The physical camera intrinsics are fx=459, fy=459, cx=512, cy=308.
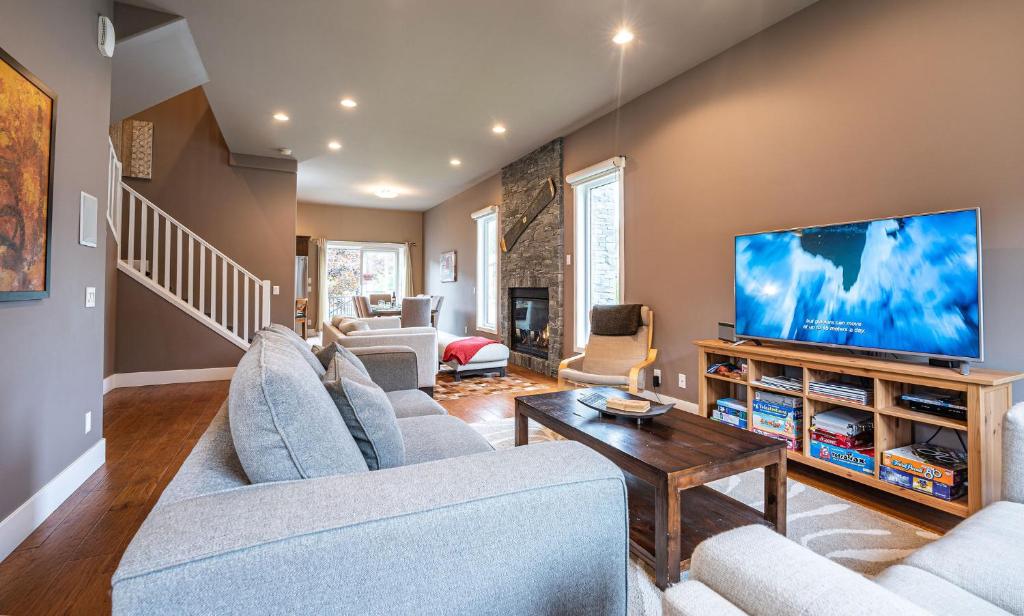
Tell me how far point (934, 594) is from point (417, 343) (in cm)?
379

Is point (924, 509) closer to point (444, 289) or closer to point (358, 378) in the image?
point (358, 378)

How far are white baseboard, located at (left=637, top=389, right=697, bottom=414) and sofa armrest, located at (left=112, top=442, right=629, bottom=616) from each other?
105 inches

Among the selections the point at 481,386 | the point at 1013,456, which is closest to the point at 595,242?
the point at 481,386

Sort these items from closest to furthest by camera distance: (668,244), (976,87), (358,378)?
(358,378)
(976,87)
(668,244)

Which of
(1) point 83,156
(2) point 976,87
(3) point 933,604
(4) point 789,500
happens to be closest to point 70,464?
(1) point 83,156

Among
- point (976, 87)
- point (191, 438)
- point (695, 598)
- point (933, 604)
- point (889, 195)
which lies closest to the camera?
point (695, 598)

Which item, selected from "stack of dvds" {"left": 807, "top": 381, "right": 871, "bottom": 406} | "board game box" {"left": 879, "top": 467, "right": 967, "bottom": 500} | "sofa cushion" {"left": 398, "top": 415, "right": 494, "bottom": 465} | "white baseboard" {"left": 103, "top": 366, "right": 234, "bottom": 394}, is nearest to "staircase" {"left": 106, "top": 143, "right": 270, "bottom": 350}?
"white baseboard" {"left": 103, "top": 366, "right": 234, "bottom": 394}

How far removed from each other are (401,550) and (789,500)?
7.15ft

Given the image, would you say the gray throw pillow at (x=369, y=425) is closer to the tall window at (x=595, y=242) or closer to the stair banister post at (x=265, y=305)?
the tall window at (x=595, y=242)

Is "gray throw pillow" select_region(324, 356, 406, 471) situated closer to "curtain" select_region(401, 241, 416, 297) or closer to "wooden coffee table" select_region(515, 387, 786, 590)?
"wooden coffee table" select_region(515, 387, 786, 590)

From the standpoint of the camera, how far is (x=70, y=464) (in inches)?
89.7

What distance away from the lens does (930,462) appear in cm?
203

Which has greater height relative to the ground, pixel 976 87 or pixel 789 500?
pixel 976 87

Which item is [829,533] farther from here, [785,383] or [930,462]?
[785,383]
